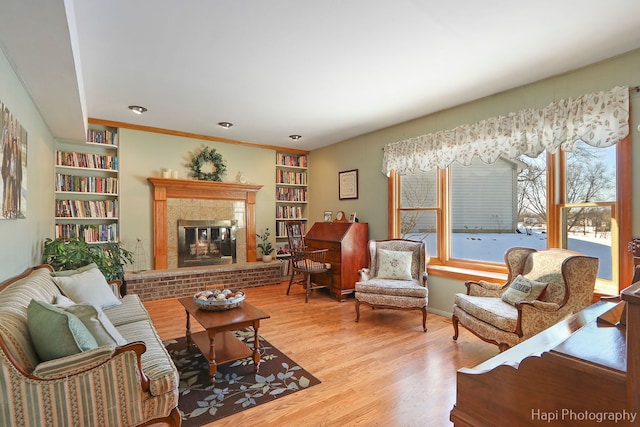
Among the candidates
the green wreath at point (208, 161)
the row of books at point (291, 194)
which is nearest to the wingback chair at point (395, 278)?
the row of books at point (291, 194)

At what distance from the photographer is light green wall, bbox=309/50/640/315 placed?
2.47 meters

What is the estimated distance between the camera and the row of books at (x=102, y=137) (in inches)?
166

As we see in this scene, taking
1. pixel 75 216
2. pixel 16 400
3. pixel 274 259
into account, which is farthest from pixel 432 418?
pixel 75 216

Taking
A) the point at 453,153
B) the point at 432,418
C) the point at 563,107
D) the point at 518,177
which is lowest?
the point at 432,418

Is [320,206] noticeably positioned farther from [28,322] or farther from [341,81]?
[28,322]

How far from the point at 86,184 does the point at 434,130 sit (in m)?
4.61

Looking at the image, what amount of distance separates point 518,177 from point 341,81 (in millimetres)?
2145

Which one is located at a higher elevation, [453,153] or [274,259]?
[453,153]

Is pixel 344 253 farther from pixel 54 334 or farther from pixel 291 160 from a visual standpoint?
pixel 54 334

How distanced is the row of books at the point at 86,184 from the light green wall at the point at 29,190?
280 mm

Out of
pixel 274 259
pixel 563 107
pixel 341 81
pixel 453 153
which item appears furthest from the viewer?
pixel 274 259

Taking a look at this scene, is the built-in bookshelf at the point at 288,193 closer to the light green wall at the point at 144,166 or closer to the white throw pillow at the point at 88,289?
the light green wall at the point at 144,166

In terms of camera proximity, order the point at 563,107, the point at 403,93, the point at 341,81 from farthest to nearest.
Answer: the point at 403,93 < the point at 341,81 < the point at 563,107

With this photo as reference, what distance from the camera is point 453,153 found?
142 inches
